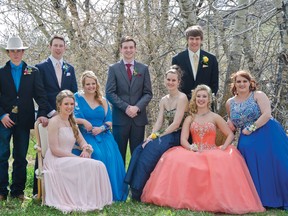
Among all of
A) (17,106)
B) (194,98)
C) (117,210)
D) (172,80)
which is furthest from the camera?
(172,80)

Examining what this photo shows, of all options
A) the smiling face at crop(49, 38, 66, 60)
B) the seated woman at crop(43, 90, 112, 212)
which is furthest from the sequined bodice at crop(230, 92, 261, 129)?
the smiling face at crop(49, 38, 66, 60)

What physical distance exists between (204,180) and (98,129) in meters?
1.52

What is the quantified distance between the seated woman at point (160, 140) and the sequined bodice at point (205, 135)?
0.87ft

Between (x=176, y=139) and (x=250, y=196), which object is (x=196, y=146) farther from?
(x=250, y=196)

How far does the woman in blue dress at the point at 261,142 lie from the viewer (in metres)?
5.85

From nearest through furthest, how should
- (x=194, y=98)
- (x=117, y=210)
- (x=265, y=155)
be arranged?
(x=117, y=210), (x=265, y=155), (x=194, y=98)

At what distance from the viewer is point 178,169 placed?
5.79 metres

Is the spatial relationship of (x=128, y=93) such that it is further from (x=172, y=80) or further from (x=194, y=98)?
(x=194, y=98)

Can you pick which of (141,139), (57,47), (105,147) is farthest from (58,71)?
(141,139)

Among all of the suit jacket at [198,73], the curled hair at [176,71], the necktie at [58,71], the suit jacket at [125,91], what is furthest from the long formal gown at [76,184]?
the suit jacket at [198,73]

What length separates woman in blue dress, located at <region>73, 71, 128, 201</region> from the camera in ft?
20.4

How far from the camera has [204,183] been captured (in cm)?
564

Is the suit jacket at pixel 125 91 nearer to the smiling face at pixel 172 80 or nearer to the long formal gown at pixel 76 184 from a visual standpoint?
the smiling face at pixel 172 80

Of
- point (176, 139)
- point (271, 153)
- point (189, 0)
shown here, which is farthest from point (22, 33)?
point (271, 153)
